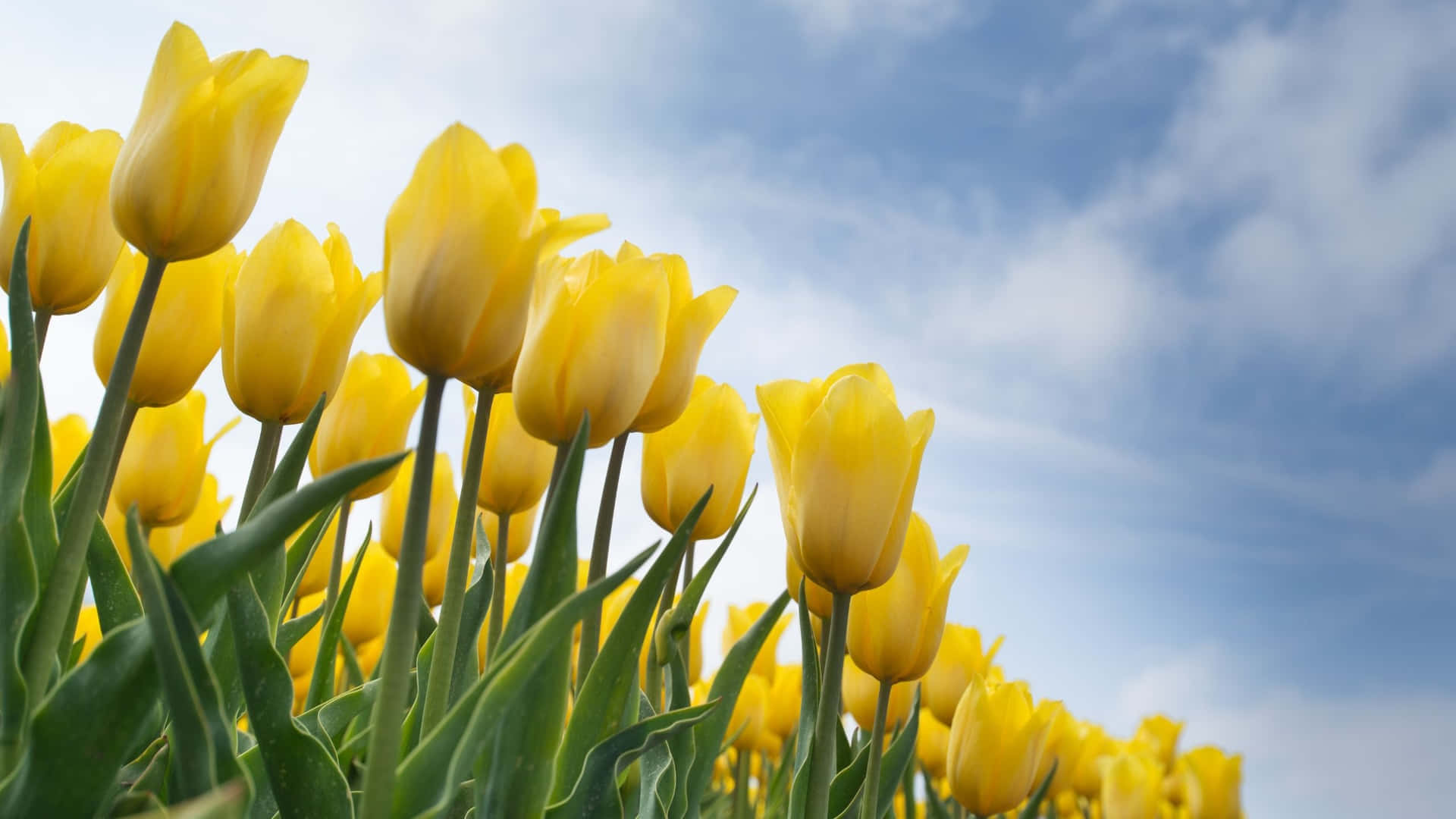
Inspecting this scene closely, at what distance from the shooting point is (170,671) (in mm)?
825

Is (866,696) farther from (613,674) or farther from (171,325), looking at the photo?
(171,325)

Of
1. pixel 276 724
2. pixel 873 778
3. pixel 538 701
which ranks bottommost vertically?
pixel 276 724

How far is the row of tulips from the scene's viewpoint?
978mm

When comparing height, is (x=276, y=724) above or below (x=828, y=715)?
below

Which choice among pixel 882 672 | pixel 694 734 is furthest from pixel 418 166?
pixel 882 672

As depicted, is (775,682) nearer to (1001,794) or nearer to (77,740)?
(1001,794)

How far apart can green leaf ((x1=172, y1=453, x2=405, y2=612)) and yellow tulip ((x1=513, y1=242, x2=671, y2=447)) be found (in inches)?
15.5

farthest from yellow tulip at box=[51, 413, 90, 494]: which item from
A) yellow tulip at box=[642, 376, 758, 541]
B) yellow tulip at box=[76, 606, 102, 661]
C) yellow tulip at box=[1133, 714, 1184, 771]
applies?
yellow tulip at box=[1133, 714, 1184, 771]

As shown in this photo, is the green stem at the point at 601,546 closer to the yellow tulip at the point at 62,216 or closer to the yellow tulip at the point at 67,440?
the yellow tulip at the point at 62,216

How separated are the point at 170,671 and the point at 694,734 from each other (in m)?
0.96

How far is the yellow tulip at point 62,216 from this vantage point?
1.51 meters

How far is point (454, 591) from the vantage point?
1211 mm

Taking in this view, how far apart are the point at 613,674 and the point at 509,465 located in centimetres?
77

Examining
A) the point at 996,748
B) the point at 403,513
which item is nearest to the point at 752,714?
the point at 996,748
